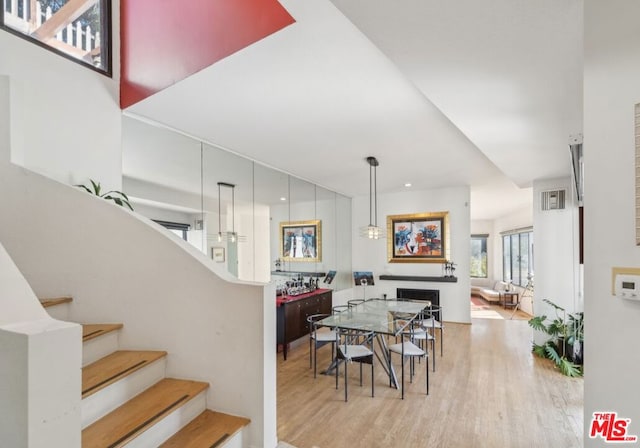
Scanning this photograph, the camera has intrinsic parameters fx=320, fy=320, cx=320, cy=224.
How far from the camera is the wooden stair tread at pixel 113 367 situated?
1.57 metres

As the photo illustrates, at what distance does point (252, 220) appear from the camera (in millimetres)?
4992

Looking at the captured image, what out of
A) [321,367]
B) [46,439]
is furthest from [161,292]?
[321,367]

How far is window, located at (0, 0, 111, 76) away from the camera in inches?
106

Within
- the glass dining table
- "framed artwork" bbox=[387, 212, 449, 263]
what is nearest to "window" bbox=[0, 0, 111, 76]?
the glass dining table

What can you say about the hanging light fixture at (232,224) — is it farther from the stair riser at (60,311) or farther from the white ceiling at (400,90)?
the stair riser at (60,311)

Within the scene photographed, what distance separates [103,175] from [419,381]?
162 inches

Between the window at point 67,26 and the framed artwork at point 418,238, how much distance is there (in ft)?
19.7

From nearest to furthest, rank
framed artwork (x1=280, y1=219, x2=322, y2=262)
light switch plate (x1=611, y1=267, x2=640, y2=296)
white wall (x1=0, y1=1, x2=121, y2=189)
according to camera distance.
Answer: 1. light switch plate (x1=611, y1=267, x2=640, y2=296)
2. white wall (x1=0, y1=1, x2=121, y2=189)
3. framed artwork (x1=280, y1=219, x2=322, y2=262)

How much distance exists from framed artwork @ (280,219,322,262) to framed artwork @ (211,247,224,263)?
1.60 meters

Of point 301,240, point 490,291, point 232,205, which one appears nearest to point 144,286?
Result: point 232,205

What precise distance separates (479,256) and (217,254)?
34.8 feet

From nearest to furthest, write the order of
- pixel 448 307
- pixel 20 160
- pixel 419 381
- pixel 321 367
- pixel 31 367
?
pixel 31 367
pixel 20 160
pixel 419 381
pixel 321 367
pixel 448 307

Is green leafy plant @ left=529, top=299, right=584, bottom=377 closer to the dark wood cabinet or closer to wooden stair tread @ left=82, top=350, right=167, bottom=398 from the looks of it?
the dark wood cabinet

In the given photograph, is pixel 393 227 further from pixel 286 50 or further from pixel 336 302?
pixel 286 50
